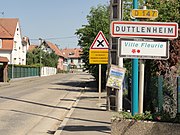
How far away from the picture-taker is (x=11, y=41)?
62938 millimetres

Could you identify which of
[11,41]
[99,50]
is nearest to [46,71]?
[11,41]

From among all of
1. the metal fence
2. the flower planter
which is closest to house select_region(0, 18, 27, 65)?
the metal fence

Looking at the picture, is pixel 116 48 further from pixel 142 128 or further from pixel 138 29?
pixel 142 128

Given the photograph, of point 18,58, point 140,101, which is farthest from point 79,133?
point 18,58

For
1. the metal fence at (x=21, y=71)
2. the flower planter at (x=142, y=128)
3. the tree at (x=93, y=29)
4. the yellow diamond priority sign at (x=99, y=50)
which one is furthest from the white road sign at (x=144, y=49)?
the metal fence at (x=21, y=71)

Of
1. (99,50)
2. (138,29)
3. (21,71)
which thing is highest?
(138,29)

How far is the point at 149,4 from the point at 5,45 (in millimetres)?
45842

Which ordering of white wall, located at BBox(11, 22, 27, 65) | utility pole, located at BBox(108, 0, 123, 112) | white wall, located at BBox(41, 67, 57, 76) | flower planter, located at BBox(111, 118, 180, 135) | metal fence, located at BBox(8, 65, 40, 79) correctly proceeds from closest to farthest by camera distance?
flower planter, located at BBox(111, 118, 180, 135), utility pole, located at BBox(108, 0, 123, 112), metal fence, located at BBox(8, 65, 40, 79), white wall, located at BBox(11, 22, 27, 65), white wall, located at BBox(41, 67, 57, 76)

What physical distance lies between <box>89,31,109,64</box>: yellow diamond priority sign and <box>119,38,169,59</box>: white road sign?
7.87 metres

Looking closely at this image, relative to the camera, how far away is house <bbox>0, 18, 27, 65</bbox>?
6259 cm

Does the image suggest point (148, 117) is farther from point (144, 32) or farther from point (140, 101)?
point (144, 32)

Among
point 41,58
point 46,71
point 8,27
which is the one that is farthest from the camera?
point 41,58

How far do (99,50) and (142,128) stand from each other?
903 centimetres

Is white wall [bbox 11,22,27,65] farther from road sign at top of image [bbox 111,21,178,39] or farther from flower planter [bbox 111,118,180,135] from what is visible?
flower planter [bbox 111,118,180,135]
